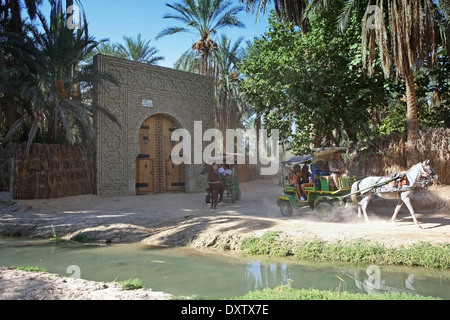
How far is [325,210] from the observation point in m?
11.0

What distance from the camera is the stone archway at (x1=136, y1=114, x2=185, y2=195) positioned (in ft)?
61.9

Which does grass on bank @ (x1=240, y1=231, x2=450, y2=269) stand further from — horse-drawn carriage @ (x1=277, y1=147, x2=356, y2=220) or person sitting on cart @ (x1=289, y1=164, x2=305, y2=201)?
person sitting on cart @ (x1=289, y1=164, x2=305, y2=201)

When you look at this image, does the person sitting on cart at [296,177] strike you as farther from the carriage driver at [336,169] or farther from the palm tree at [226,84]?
the palm tree at [226,84]

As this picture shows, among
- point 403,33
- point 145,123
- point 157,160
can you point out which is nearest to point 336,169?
point 403,33

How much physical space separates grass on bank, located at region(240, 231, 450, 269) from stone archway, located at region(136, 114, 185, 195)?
11.0m

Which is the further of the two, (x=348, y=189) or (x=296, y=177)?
(x=296, y=177)

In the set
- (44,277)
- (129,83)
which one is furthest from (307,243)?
(129,83)

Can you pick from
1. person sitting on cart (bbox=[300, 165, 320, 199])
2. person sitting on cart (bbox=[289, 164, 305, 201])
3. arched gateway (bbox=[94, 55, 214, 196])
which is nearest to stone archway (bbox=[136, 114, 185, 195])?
arched gateway (bbox=[94, 55, 214, 196])

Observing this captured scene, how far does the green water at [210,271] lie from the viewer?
6117mm

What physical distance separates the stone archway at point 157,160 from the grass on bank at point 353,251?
11.0m

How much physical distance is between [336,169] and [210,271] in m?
5.47

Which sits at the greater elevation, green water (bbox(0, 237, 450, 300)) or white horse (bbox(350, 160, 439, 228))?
white horse (bbox(350, 160, 439, 228))

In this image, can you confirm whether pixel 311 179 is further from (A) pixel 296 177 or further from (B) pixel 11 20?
(B) pixel 11 20
